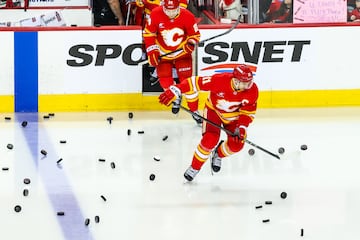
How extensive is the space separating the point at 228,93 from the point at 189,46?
2163mm

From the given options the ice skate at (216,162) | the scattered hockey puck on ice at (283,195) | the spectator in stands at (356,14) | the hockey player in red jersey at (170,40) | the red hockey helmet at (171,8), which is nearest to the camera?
the scattered hockey puck on ice at (283,195)

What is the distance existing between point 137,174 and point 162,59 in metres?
2.06

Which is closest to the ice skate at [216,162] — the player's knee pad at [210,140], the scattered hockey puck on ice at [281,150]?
the player's knee pad at [210,140]

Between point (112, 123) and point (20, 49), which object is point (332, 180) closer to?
point (112, 123)

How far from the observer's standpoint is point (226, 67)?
1059 centimetres

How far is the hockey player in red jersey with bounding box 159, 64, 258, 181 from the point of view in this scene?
746 cm

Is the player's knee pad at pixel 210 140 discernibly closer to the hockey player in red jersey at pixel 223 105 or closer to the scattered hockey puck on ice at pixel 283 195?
the hockey player in red jersey at pixel 223 105

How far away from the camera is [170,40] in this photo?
31.7 feet

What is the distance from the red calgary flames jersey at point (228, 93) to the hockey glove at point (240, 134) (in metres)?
0.05

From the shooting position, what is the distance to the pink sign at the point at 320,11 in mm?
10688

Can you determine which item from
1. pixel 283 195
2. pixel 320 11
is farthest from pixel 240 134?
pixel 320 11

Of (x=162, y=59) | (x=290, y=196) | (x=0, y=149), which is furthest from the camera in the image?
(x=162, y=59)

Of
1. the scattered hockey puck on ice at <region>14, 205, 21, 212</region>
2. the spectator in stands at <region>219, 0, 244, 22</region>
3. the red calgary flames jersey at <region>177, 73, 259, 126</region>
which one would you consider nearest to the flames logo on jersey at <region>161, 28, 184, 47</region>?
the spectator in stands at <region>219, 0, 244, 22</region>

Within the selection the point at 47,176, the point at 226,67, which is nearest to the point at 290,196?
the point at 47,176
